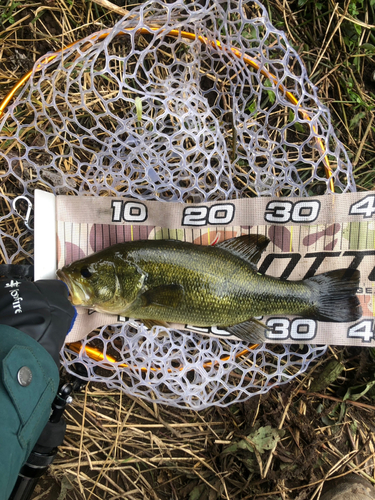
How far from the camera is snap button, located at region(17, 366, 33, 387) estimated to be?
1513 mm

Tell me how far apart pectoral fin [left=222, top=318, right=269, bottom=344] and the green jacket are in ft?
3.73

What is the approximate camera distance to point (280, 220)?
2.40 m

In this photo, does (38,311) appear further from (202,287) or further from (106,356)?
(202,287)

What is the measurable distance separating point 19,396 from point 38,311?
47 centimetres

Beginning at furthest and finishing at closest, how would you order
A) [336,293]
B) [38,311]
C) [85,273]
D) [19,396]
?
[336,293] < [85,273] < [38,311] < [19,396]

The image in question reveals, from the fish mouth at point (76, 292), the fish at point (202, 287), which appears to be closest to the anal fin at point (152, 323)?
the fish at point (202, 287)

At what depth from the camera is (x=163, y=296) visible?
215cm

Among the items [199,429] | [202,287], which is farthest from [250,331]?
[199,429]

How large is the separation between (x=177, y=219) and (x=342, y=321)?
4.30 feet

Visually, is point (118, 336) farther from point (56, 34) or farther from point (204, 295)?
point (56, 34)

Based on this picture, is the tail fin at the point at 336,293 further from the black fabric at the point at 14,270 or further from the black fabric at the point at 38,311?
the black fabric at the point at 14,270

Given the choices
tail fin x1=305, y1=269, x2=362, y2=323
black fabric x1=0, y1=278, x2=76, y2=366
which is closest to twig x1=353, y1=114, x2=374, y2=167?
tail fin x1=305, y1=269, x2=362, y2=323

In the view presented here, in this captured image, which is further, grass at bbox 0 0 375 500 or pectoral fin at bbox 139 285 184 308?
grass at bbox 0 0 375 500

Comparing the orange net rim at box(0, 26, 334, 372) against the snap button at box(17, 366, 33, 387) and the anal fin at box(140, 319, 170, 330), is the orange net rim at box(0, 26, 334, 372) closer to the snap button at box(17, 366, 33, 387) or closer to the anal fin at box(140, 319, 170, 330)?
the anal fin at box(140, 319, 170, 330)
